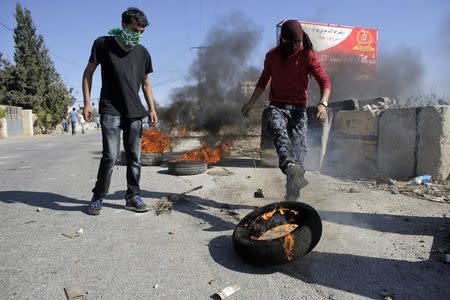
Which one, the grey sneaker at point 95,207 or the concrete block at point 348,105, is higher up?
the concrete block at point 348,105

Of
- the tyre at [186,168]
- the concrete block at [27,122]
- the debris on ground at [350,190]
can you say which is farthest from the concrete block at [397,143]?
the concrete block at [27,122]

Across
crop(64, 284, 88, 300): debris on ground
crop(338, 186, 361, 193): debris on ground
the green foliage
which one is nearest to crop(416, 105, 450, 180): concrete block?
crop(338, 186, 361, 193): debris on ground

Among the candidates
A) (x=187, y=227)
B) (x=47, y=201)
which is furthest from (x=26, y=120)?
(x=187, y=227)

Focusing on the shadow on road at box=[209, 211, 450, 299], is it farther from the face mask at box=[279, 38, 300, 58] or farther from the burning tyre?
the face mask at box=[279, 38, 300, 58]

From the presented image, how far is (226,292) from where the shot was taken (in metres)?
2.59

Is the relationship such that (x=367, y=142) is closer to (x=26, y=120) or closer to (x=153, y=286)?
(x=153, y=286)

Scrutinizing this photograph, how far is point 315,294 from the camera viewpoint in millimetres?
2586

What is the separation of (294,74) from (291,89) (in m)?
0.16

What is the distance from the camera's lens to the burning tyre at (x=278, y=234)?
9.49 feet

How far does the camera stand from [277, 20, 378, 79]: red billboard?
15.9m

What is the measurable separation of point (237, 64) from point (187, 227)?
389 inches

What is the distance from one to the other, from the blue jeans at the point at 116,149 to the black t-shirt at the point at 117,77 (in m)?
0.11

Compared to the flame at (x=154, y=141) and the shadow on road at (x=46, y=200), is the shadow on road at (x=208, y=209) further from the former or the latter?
the flame at (x=154, y=141)

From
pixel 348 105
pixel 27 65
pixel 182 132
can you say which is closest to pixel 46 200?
pixel 182 132
